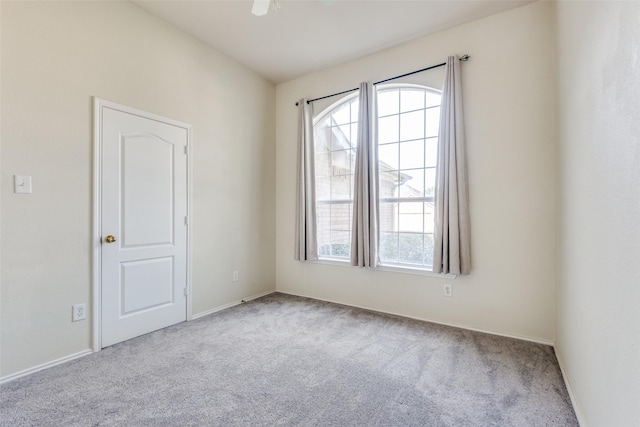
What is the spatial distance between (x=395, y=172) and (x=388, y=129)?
1.69 ft

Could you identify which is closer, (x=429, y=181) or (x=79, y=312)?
(x=79, y=312)

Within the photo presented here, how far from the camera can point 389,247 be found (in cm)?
340

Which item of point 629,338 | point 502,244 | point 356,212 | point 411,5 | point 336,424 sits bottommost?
point 336,424

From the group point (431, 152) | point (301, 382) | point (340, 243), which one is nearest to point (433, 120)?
point (431, 152)

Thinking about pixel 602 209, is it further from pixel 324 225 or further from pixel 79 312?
pixel 79 312

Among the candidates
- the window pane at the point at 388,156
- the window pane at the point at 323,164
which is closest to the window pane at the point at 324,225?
the window pane at the point at 323,164

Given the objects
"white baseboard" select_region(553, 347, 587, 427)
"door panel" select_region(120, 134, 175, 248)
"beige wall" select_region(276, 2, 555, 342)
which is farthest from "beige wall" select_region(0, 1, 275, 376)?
"white baseboard" select_region(553, 347, 587, 427)

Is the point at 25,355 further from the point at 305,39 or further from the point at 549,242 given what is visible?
the point at 549,242

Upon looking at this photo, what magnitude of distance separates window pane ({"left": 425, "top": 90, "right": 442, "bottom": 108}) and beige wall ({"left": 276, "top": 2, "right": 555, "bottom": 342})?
0.11 metres

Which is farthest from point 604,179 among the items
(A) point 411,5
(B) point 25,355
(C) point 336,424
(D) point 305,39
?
(B) point 25,355

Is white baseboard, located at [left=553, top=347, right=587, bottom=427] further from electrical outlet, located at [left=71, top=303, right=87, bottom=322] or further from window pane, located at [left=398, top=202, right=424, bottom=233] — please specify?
electrical outlet, located at [left=71, top=303, right=87, bottom=322]

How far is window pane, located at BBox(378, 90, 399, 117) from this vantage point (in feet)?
11.1

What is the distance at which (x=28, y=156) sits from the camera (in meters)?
2.06

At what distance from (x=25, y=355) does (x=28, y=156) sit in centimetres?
139
